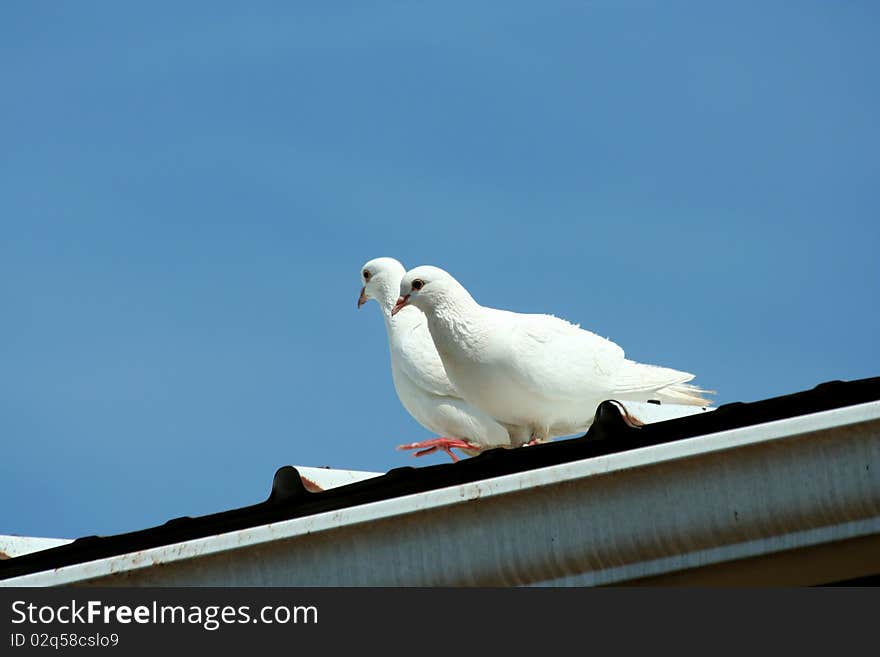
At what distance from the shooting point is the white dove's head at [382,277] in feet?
29.1

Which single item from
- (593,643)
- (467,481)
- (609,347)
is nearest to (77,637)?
(467,481)

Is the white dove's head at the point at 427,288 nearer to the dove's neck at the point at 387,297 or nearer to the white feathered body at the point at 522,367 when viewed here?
the white feathered body at the point at 522,367

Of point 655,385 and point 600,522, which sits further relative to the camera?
point 655,385

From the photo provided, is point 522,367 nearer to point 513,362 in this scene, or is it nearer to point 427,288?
point 513,362

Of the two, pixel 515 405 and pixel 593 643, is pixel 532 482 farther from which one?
pixel 515 405

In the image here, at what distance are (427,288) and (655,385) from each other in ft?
4.83

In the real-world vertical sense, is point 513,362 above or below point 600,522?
above

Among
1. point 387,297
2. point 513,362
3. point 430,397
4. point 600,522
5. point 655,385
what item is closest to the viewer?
point 600,522

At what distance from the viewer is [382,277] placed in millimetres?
8898

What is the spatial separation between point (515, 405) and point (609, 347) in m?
1.05

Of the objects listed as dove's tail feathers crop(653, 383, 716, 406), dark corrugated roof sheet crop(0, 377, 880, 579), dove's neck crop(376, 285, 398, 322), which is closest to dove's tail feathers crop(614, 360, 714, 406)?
dove's tail feathers crop(653, 383, 716, 406)

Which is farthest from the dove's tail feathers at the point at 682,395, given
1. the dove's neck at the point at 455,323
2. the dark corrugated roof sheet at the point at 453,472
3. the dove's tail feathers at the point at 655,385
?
the dark corrugated roof sheet at the point at 453,472

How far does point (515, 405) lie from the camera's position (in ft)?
20.0

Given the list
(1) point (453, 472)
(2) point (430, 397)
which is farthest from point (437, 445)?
(1) point (453, 472)
